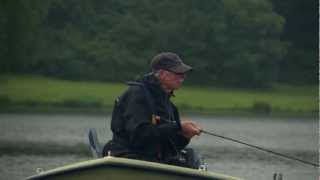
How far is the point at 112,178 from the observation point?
8664 millimetres

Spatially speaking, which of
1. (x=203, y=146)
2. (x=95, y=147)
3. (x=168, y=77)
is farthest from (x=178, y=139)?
(x=203, y=146)

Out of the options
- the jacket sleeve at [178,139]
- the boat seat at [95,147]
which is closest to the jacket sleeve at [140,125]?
the jacket sleeve at [178,139]

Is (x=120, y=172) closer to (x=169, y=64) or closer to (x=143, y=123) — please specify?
(x=143, y=123)

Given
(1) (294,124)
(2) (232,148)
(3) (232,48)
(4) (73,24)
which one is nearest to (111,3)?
(4) (73,24)

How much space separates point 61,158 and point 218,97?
32674mm

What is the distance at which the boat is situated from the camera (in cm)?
860

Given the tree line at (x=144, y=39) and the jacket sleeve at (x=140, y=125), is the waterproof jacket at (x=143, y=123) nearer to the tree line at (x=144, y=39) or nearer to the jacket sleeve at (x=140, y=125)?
the jacket sleeve at (x=140, y=125)

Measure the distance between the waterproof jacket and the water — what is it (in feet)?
21.6

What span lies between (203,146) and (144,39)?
34.4 meters

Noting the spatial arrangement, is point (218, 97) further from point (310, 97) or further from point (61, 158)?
point (61, 158)

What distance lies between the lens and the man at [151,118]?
8734 millimetres

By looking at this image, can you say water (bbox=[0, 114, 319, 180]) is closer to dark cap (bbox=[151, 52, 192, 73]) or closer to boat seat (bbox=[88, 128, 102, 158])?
boat seat (bbox=[88, 128, 102, 158])

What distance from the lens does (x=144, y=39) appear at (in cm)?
5878

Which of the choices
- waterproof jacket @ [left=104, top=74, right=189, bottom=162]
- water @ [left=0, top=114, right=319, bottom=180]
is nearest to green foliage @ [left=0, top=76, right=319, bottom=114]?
water @ [left=0, top=114, right=319, bottom=180]
